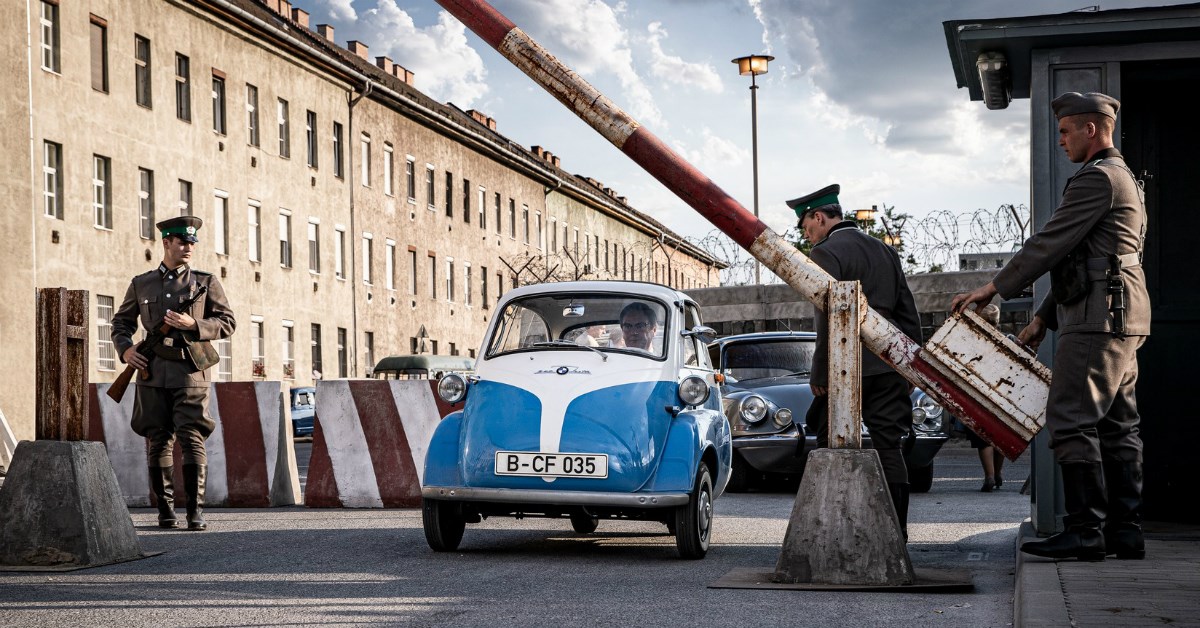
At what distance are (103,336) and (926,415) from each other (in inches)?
977

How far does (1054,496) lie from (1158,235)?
250 centimetres

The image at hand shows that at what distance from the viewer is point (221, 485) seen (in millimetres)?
13273

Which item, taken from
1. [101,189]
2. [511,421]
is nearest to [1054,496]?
[511,421]

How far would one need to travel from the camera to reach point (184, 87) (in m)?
38.3

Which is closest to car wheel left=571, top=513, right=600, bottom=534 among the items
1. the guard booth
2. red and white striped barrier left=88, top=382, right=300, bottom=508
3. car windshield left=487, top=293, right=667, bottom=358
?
car windshield left=487, top=293, right=667, bottom=358

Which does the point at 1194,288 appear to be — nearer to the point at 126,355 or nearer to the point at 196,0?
the point at 126,355

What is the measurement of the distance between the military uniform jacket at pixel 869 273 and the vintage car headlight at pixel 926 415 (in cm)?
572

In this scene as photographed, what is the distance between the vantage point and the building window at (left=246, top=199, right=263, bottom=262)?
41.4 meters

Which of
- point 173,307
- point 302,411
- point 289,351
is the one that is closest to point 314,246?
point 289,351

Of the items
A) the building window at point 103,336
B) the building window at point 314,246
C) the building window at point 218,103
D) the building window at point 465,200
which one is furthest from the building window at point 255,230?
the building window at point 465,200

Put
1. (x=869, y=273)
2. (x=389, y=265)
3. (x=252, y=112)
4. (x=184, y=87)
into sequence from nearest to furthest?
(x=869, y=273) < (x=184, y=87) < (x=252, y=112) < (x=389, y=265)

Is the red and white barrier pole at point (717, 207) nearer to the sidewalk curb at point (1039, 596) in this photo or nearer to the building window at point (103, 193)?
the sidewalk curb at point (1039, 596)

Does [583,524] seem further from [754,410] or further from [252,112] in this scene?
[252,112]

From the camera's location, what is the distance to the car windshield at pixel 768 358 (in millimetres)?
15148
